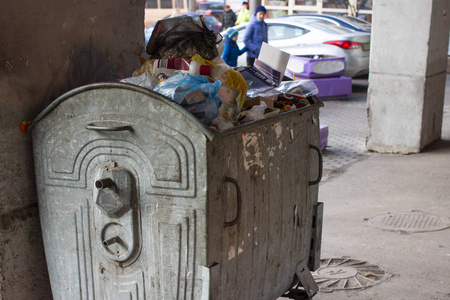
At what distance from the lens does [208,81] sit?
9.01 ft

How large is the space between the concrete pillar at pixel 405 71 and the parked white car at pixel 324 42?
13.5ft

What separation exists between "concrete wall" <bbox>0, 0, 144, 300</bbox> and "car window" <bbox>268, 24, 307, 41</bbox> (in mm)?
9657

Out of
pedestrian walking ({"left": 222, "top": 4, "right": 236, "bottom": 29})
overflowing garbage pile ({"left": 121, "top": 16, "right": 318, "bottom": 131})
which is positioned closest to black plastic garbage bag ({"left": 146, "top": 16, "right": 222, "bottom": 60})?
overflowing garbage pile ({"left": 121, "top": 16, "right": 318, "bottom": 131})

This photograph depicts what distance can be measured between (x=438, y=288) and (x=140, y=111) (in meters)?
2.53

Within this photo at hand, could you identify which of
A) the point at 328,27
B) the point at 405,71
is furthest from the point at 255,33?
the point at 405,71

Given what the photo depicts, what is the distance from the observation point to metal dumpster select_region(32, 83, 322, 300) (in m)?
2.38

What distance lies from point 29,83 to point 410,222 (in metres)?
3.62

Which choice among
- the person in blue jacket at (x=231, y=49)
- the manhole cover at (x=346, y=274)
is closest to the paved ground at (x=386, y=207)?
the manhole cover at (x=346, y=274)

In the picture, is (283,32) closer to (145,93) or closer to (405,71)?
(405,71)

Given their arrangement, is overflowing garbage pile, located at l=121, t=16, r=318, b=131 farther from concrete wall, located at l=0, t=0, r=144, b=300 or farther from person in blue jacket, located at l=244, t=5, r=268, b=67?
person in blue jacket, located at l=244, t=5, r=268, b=67

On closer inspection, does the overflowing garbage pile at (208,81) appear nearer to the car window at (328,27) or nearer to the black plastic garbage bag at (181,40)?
the black plastic garbage bag at (181,40)

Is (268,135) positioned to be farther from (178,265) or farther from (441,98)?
(441,98)

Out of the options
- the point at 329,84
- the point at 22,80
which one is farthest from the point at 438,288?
the point at 329,84

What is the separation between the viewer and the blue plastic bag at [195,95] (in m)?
2.50
